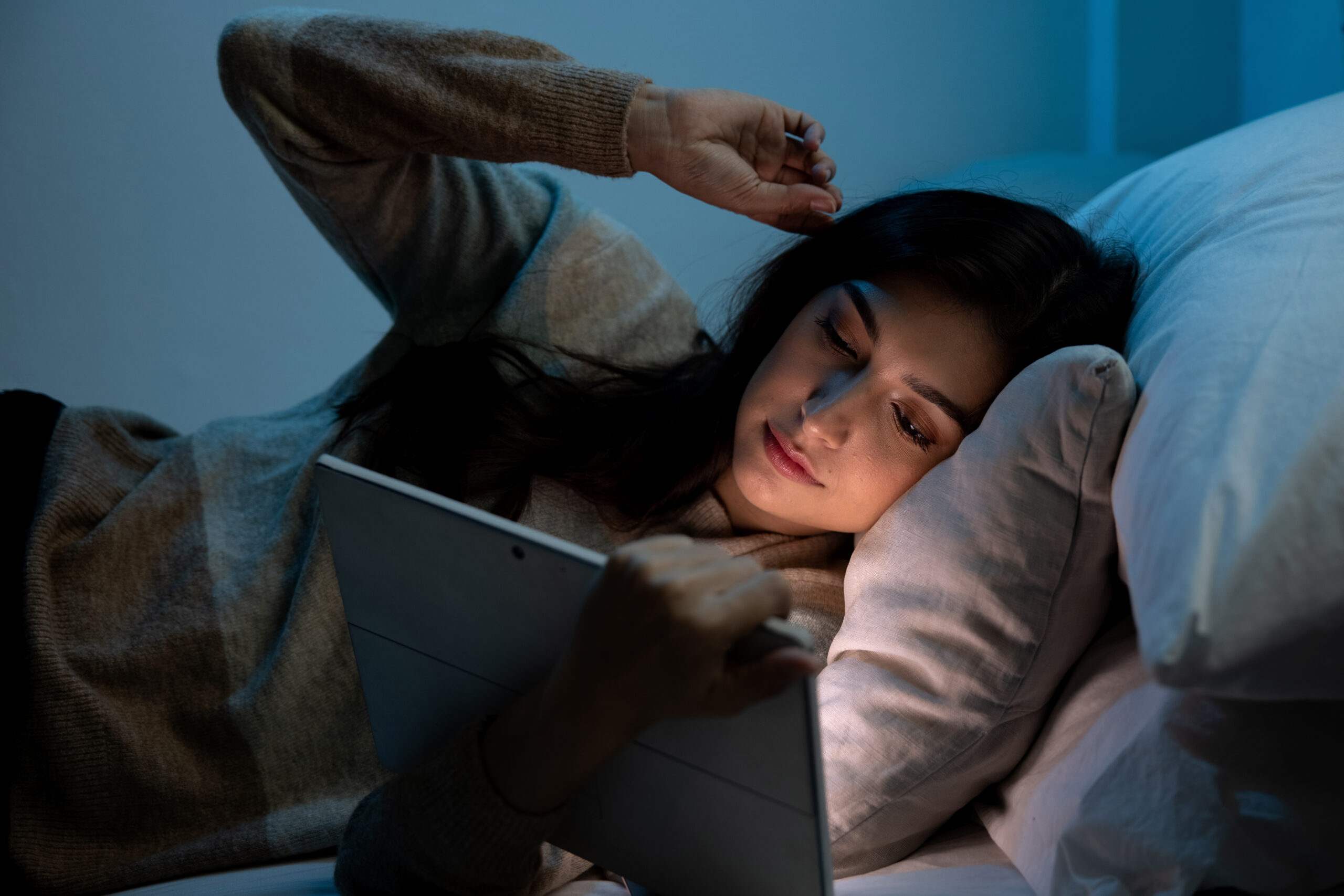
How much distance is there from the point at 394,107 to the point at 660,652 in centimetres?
75

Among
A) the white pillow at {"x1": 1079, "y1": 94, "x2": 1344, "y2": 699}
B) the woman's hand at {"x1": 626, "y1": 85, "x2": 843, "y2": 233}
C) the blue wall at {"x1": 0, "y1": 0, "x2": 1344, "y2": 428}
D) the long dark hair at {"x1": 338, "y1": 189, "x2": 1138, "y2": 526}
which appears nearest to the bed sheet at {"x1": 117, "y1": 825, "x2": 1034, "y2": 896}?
the white pillow at {"x1": 1079, "y1": 94, "x2": 1344, "y2": 699}

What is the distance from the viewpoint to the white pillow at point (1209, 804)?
0.56m

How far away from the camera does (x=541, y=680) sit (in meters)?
0.55

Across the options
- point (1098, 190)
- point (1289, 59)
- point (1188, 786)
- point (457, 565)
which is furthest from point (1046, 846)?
point (1289, 59)

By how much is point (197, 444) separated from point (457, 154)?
1.39 feet

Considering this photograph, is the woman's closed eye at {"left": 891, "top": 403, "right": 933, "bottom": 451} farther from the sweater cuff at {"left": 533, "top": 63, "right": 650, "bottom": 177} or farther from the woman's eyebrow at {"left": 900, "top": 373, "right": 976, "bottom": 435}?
the sweater cuff at {"left": 533, "top": 63, "right": 650, "bottom": 177}

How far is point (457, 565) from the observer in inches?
21.0

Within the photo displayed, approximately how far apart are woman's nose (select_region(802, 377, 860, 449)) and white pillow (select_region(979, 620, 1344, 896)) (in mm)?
310

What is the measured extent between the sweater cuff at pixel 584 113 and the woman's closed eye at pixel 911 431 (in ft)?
1.28

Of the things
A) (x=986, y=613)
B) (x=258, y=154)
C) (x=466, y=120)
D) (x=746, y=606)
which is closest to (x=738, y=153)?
(x=466, y=120)

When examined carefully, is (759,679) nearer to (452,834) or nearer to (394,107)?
(452,834)

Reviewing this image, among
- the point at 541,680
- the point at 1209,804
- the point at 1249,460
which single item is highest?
the point at 1249,460

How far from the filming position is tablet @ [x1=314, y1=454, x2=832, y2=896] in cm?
50

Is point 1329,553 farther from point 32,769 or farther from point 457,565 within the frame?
point 32,769
